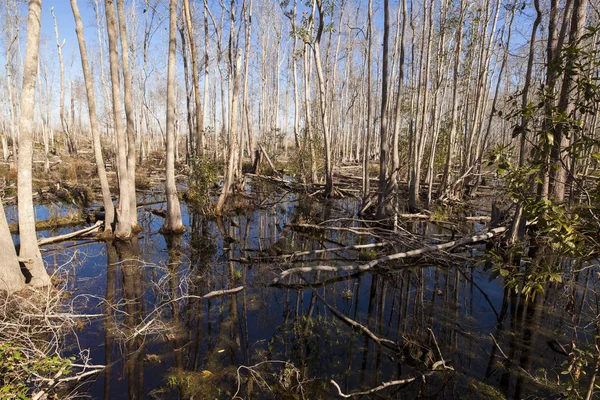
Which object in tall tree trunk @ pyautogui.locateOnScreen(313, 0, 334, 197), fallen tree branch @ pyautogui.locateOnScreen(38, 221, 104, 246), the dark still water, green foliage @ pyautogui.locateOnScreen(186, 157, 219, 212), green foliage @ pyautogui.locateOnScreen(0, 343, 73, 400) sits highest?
tall tree trunk @ pyautogui.locateOnScreen(313, 0, 334, 197)

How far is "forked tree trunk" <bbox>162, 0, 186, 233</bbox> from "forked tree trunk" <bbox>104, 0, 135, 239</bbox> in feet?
3.29

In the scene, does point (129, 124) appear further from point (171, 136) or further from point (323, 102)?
point (323, 102)

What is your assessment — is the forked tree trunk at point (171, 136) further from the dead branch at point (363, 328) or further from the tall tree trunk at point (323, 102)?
the dead branch at point (363, 328)

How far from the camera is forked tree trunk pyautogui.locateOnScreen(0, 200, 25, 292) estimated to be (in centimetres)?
487

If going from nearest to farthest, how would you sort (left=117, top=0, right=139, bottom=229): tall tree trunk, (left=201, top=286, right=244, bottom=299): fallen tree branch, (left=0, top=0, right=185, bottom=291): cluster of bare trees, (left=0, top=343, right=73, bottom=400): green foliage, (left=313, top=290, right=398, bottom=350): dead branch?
1. (left=0, top=343, right=73, bottom=400): green foliage
2. (left=313, top=290, right=398, bottom=350): dead branch
3. (left=0, top=0, right=185, bottom=291): cluster of bare trees
4. (left=201, top=286, right=244, bottom=299): fallen tree branch
5. (left=117, top=0, right=139, bottom=229): tall tree trunk

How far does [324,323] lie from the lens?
5152 mm

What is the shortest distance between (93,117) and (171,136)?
191 centimetres

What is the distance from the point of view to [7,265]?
193 inches

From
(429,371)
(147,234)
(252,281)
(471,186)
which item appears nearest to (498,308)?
(429,371)

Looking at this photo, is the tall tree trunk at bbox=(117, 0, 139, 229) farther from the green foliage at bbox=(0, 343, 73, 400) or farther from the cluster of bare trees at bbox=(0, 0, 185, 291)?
the green foliage at bbox=(0, 343, 73, 400)

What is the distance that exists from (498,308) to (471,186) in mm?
10529

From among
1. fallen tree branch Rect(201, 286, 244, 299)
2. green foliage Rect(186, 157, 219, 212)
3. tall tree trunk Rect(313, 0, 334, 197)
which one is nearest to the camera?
fallen tree branch Rect(201, 286, 244, 299)

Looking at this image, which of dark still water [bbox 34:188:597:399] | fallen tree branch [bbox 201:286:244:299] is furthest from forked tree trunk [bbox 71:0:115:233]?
fallen tree branch [bbox 201:286:244:299]

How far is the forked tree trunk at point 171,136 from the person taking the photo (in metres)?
8.88
